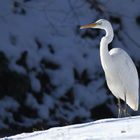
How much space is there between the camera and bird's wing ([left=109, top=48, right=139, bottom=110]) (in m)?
10.0

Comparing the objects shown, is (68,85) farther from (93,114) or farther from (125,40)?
(125,40)

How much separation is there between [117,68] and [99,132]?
384 centimetres

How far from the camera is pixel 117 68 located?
10.1m

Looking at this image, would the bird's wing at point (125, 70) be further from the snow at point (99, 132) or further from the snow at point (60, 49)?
the snow at point (60, 49)

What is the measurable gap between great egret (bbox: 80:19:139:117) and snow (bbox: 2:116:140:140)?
3.12 meters

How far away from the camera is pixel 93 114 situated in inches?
573

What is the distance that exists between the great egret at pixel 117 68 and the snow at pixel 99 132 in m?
3.12

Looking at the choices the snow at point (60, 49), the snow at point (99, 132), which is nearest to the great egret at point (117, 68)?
the snow at point (99, 132)

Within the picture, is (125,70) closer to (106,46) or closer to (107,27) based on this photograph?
(106,46)

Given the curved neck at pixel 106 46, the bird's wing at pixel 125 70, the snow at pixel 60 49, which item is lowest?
the snow at pixel 60 49

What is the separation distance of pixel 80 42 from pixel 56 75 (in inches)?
52.4

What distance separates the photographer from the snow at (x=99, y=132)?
20.0 feet

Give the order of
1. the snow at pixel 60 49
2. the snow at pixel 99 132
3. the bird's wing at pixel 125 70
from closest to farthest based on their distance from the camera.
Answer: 1. the snow at pixel 99 132
2. the bird's wing at pixel 125 70
3. the snow at pixel 60 49

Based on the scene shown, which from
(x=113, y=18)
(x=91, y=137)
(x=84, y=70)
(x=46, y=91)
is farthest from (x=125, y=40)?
(x=91, y=137)
